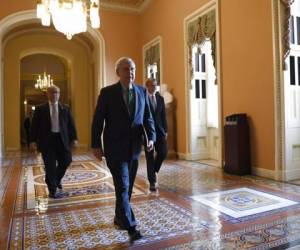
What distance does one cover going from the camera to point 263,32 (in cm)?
488

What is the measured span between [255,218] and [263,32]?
3.08 m

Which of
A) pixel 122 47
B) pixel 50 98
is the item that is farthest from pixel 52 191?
pixel 122 47

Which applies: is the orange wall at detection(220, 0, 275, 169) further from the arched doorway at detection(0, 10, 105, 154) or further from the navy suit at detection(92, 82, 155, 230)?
the arched doorway at detection(0, 10, 105, 154)

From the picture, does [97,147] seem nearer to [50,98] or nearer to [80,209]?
[80,209]

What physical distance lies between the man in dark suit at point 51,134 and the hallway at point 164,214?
384 mm

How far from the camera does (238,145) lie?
5172 millimetres

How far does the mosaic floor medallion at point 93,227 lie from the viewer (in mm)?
2523

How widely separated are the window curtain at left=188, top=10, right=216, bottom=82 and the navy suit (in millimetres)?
4072

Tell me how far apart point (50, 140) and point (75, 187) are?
0.97 meters

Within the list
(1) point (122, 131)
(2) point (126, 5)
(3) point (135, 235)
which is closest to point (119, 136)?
(1) point (122, 131)

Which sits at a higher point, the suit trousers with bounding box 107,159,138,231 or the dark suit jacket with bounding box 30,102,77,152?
the dark suit jacket with bounding box 30,102,77,152

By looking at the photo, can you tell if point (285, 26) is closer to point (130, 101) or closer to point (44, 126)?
point (130, 101)

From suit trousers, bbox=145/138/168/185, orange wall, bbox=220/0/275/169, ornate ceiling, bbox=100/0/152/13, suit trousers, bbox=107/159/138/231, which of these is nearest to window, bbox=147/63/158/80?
ornate ceiling, bbox=100/0/152/13

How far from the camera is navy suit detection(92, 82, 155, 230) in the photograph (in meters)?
2.52
